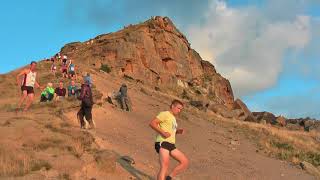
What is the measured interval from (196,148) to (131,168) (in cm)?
838

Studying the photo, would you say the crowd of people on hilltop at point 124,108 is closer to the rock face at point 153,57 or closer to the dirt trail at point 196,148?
the dirt trail at point 196,148

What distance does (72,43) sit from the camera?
6619cm

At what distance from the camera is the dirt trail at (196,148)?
16283 mm

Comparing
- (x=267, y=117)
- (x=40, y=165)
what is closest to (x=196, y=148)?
(x=40, y=165)

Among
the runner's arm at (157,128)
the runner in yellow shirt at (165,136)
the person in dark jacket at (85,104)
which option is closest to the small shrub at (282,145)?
the person in dark jacket at (85,104)

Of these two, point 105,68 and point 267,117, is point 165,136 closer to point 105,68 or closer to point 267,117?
point 105,68

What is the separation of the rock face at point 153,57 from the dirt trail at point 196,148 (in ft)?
89.9

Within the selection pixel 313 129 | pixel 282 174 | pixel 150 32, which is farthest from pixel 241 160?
pixel 150 32

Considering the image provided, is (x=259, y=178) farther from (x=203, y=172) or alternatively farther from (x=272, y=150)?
→ (x=272, y=150)

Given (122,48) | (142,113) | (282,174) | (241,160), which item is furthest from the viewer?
(122,48)

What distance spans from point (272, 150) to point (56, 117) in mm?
11791

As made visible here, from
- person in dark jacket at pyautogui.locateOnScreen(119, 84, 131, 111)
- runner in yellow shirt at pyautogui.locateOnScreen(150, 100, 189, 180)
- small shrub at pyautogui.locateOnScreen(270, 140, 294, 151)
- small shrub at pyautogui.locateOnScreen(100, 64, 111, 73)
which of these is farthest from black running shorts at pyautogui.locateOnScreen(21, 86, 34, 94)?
small shrub at pyautogui.locateOnScreen(100, 64, 111, 73)

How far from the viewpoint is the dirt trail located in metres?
16.3

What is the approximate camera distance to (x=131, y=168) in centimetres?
1362
